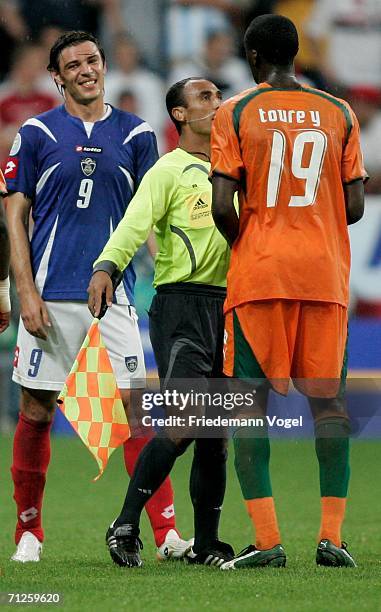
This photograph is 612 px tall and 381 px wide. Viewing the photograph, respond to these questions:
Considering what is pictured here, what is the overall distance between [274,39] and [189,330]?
124 centimetres

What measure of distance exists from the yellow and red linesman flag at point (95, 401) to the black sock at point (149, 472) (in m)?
0.17

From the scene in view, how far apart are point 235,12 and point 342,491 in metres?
9.47

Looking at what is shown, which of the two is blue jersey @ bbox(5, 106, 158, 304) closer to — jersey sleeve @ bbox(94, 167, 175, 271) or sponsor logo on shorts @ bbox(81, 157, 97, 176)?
sponsor logo on shorts @ bbox(81, 157, 97, 176)

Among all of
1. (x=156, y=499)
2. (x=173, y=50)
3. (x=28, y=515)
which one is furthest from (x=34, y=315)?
(x=173, y=50)

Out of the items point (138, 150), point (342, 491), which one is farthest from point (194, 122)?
point (342, 491)

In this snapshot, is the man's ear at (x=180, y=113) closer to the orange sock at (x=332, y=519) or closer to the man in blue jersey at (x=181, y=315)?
the man in blue jersey at (x=181, y=315)

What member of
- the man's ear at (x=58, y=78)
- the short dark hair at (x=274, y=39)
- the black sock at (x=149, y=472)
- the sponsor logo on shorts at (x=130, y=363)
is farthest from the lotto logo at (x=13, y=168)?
the black sock at (x=149, y=472)

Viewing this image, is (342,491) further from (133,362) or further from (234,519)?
(234,519)

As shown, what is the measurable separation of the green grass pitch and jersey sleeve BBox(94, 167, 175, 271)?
130 cm

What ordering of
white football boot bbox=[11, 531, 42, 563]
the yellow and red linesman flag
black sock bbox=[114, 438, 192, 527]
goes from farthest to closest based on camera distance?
white football boot bbox=[11, 531, 42, 563], the yellow and red linesman flag, black sock bbox=[114, 438, 192, 527]

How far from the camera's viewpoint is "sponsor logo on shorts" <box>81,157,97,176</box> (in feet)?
18.7

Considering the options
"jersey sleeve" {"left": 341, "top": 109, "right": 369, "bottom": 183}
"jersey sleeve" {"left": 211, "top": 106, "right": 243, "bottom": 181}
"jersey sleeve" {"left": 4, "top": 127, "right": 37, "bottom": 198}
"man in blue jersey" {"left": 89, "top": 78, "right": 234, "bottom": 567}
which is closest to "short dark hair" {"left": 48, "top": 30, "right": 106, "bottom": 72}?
"jersey sleeve" {"left": 4, "top": 127, "right": 37, "bottom": 198}

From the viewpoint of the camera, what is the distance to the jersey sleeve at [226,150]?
16.0 ft

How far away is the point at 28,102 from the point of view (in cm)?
1339
